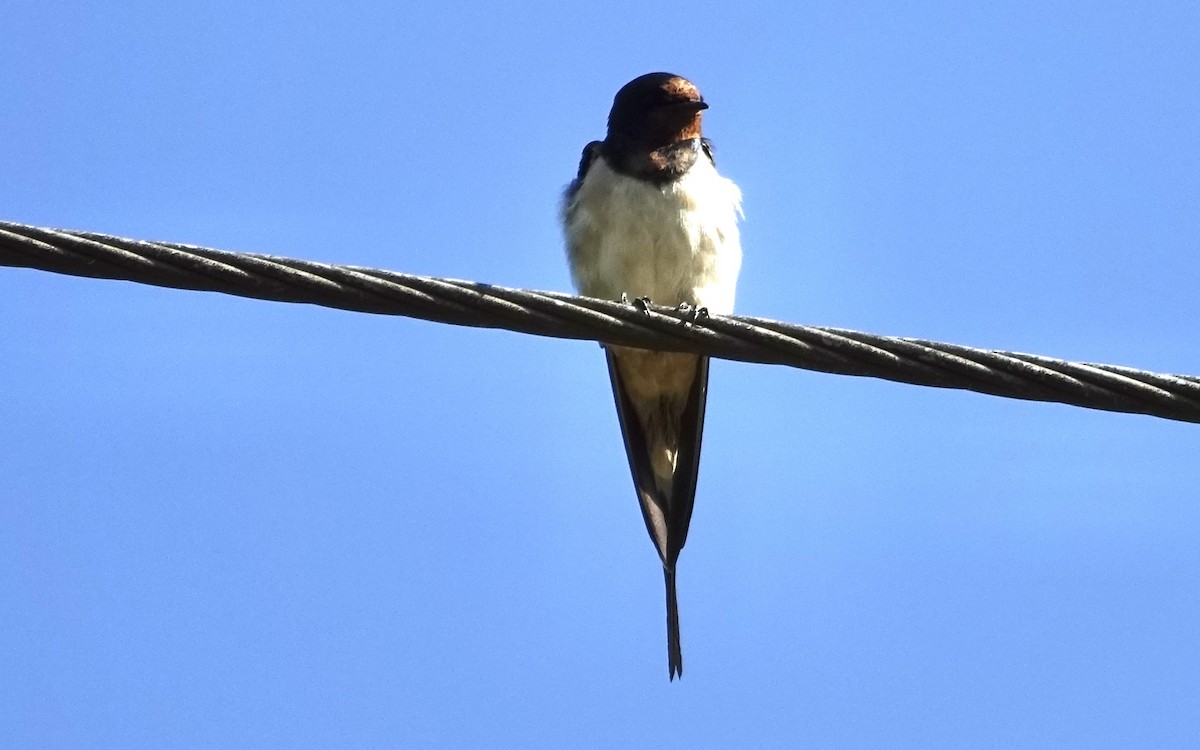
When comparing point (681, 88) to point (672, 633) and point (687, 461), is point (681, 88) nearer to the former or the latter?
point (687, 461)

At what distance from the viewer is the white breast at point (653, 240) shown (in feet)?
15.0

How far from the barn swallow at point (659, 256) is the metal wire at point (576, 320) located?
1.70m

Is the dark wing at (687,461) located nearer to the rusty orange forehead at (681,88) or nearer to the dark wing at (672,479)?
the dark wing at (672,479)

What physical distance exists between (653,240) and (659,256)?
0.05 m

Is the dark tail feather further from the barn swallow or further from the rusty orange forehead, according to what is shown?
the rusty orange forehead

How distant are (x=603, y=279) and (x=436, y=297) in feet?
6.93

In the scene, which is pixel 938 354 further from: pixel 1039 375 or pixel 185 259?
pixel 185 259

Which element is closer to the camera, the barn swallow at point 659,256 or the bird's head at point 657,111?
the barn swallow at point 659,256

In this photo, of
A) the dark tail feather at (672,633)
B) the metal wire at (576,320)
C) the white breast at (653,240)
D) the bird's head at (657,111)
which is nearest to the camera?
the metal wire at (576,320)

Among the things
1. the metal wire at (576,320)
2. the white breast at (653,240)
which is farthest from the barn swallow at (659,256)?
the metal wire at (576,320)

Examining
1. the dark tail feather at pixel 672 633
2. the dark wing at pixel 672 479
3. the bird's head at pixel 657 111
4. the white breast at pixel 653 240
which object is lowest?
the dark tail feather at pixel 672 633

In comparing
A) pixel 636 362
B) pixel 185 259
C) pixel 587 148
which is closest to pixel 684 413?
pixel 636 362

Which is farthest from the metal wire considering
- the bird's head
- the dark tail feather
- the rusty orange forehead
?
the rusty orange forehead

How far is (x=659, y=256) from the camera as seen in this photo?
4578 millimetres
